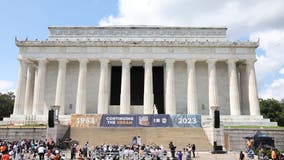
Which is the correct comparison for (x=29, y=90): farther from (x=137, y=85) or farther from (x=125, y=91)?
(x=137, y=85)

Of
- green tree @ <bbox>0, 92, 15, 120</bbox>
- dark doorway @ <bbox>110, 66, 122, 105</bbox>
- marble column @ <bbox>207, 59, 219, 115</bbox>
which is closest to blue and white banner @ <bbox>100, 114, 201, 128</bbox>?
marble column @ <bbox>207, 59, 219, 115</bbox>

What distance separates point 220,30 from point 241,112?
1830 cm

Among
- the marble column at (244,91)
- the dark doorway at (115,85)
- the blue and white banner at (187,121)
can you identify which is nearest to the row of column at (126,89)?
the marble column at (244,91)

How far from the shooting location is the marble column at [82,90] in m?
55.8

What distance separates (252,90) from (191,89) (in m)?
11.7

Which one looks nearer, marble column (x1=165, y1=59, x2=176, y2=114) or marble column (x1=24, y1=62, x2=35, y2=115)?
marble column (x1=165, y1=59, x2=176, y2=114)

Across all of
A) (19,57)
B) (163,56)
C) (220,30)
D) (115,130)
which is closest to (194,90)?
(163,56)

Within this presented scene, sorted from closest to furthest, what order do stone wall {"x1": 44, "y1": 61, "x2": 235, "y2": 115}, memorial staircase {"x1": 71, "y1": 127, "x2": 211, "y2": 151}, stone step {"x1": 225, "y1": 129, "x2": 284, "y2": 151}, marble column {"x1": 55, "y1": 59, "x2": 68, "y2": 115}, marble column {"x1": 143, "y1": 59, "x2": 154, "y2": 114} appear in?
memorial staircase {"x1": 71, "y1": 127, "x2": 211, "y2": 151}, stone step {"x1": 225, "y1": 129, "x2": 284, "y2": 151}, marble column {"x1": 143, "y1": 59, "x2": 154, "y2": 114}, marble column {"x1": 55, "y1": 59, "x2": 68, "y2": 115}, stone wall {"x1": 44, "y1": 61, "x2": 235, "y2": 115}

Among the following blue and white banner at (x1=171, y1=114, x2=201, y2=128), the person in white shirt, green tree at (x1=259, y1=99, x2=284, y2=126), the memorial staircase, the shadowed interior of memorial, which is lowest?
the person in white shirt

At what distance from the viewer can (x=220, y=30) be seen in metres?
64.0

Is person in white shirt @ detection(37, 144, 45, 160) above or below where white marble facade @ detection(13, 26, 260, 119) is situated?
below

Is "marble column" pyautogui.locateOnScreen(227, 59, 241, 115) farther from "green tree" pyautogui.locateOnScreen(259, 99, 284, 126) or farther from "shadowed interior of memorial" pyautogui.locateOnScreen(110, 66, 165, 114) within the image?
"green tree" pyautogui.locateOnScreen(259, 99, 284, 126)

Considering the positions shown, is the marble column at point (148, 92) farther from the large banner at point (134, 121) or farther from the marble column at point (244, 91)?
the marble column at point (244, 91)

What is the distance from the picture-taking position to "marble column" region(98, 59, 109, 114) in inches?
2186
